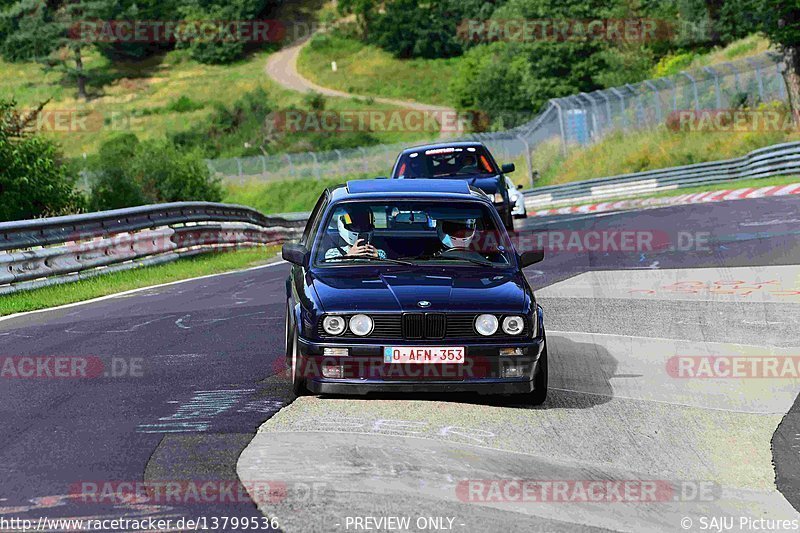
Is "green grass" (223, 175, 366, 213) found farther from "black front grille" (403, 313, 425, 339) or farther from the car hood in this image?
"black front grille" (403, 313, 425, 339)

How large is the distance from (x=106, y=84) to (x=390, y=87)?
2848 centimetres

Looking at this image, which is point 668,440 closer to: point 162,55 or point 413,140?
point 413,140

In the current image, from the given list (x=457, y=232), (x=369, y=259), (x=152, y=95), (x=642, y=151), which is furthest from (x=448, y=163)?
(x=152, y=95)

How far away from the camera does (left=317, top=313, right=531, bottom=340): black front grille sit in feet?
27.1

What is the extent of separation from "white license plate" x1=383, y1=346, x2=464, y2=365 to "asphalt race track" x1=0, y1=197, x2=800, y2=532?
1.06 ft

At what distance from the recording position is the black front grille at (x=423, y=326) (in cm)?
827

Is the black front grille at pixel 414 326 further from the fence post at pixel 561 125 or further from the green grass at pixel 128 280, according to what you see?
the fence post at pixel 561 125

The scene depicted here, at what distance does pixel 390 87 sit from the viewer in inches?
4299

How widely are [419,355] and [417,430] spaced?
0.77m

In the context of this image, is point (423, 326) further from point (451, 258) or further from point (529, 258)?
point (529, 258)

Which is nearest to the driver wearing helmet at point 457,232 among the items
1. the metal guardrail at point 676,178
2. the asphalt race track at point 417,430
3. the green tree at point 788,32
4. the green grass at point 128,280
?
the asphalt race track at point 417,430

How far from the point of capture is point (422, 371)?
8.23m

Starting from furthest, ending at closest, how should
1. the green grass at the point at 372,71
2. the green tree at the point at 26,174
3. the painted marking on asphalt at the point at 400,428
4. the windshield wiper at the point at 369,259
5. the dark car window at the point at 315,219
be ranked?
the green grass at the point at 372,71 < the green tree at the point at 26,174 < the dark car window at the point at 315,219 < the windshield wiper at the point at 369,259 < the painted marking on asphalt at the point at 400,428

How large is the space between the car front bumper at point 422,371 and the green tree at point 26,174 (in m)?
17.8
